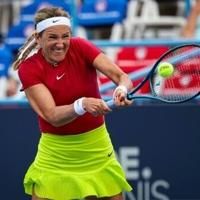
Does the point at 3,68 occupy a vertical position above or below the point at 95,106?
below

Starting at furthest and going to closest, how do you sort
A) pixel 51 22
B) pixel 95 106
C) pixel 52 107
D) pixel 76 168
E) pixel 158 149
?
pixel 158 149 < pixel 76 168 < pixel 51 22 < pixel 52 107 < pixel 95 106

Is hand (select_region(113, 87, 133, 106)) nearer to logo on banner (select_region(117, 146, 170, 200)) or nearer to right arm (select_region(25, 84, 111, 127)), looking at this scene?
right arm (select_region(25, 84, 111, 127))

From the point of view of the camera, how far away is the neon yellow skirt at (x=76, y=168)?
449cm

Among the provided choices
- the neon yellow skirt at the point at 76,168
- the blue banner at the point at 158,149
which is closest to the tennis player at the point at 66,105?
the neon yellow skirt at the point at 76,168

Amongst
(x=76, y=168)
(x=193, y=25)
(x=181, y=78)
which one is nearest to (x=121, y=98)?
(x=76, y=168)

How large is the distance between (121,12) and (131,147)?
3188mm

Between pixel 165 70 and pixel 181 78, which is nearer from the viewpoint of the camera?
pixel 165 70

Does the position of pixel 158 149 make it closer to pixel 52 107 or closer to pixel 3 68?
pixel 52 107

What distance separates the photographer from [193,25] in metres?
8.06

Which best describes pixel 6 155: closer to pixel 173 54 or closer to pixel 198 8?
pixel 173 54

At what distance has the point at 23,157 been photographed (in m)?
5.85

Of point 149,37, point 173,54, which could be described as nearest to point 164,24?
point 149,37

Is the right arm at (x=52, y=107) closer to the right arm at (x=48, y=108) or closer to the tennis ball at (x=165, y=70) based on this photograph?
the right arm at (x=48, y=108)

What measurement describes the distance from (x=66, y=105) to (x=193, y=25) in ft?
13.0
